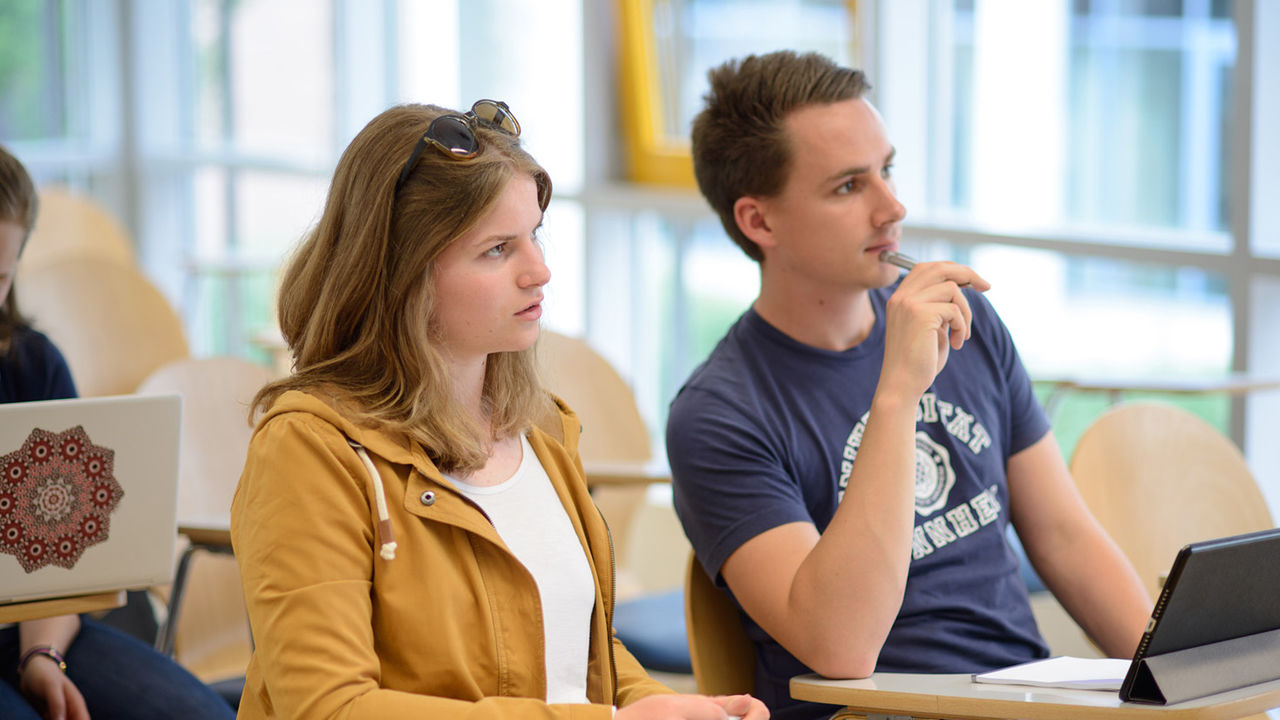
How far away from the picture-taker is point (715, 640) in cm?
164

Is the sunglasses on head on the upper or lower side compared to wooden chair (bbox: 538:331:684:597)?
upper

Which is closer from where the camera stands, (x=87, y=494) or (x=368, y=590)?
(x=368, y=590)

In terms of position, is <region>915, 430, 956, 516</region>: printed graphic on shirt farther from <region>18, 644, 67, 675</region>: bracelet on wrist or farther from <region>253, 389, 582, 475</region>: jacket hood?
<region>18, 644, 67, 675</region>: bracelet on wrist

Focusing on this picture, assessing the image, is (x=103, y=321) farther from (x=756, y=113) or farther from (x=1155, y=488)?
(x=1155, y=488)

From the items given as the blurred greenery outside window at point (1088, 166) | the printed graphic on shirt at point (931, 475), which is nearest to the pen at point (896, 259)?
the printed graphic on shirt at point (931, 475)

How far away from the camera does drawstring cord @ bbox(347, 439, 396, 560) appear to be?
1225mm

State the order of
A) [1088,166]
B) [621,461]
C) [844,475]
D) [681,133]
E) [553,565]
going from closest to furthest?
[553,565] → [844,475] → [621,461] → [1088,166] → [681,133]

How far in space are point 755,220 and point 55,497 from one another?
2.99 ft

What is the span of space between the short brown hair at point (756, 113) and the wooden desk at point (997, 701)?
0.66 metres

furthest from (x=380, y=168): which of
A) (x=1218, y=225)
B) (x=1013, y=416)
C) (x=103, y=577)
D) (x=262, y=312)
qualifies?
(x=262, y=312)

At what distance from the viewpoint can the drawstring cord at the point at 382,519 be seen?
1.22m

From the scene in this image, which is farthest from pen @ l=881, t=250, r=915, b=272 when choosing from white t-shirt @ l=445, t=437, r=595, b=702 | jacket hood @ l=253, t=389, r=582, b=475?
Result: jacket hood @ l=253, t=389, r=582, b=475

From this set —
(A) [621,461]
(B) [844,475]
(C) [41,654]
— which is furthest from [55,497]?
(A) [621,461]

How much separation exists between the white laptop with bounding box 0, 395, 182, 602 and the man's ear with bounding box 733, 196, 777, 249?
0.74m
